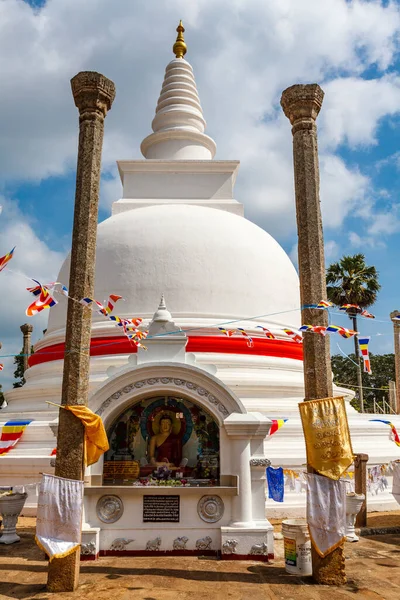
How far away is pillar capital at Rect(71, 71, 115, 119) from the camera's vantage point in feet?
28.3

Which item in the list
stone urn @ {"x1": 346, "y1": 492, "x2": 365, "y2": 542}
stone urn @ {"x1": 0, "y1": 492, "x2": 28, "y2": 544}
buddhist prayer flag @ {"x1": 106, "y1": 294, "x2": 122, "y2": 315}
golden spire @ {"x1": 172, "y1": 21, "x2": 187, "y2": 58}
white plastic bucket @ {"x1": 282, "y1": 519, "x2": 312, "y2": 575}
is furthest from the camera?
golden spire @ {"x1": 172, "y1": 21, "x2": 187, "y2": 58}

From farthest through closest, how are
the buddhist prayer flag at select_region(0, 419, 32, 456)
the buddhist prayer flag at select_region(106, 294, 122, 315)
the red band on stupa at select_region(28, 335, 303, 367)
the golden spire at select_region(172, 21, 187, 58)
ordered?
the golden spire at select_region(172, 21, 187, 58), the red band on stupa at select_region(28, 335, 303, 367), the buddhist prayer flag at select_region(0, 419, 32, 456), the buddhist prayer flag at select_region(106, 294, 122, 315)

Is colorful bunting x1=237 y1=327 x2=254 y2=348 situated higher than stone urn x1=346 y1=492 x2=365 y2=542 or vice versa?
colorful bunting x1=237 y1=327 x2=254 y2=348

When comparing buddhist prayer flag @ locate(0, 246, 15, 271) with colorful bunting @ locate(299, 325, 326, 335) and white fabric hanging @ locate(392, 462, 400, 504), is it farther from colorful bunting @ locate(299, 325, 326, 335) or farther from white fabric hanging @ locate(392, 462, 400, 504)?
white fabric hanging @ locate(392, 462, 400, 504)

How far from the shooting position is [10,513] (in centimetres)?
1010

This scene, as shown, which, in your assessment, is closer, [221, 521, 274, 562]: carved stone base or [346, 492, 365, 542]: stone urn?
[221, 521, 274, 562]: carved stone base

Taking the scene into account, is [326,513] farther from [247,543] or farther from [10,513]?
[10,513]

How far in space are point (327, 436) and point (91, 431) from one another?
3307 mm

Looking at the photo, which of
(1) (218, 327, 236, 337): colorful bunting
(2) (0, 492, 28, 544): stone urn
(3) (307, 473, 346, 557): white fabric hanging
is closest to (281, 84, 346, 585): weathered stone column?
(3) (307, 473, 346, 557): white fabric hanging

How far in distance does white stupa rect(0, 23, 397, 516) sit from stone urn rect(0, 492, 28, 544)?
7.72ft

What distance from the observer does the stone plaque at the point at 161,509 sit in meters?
8.91

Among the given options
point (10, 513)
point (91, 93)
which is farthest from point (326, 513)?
point (91, 93)

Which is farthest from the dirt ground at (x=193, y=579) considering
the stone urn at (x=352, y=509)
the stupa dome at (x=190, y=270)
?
the stupa dome at (x=190, y=270)

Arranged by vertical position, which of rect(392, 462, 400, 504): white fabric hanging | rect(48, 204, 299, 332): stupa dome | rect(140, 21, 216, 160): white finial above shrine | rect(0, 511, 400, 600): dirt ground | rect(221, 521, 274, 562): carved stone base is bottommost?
rect(0, 511, 400, 600): dirt ground
